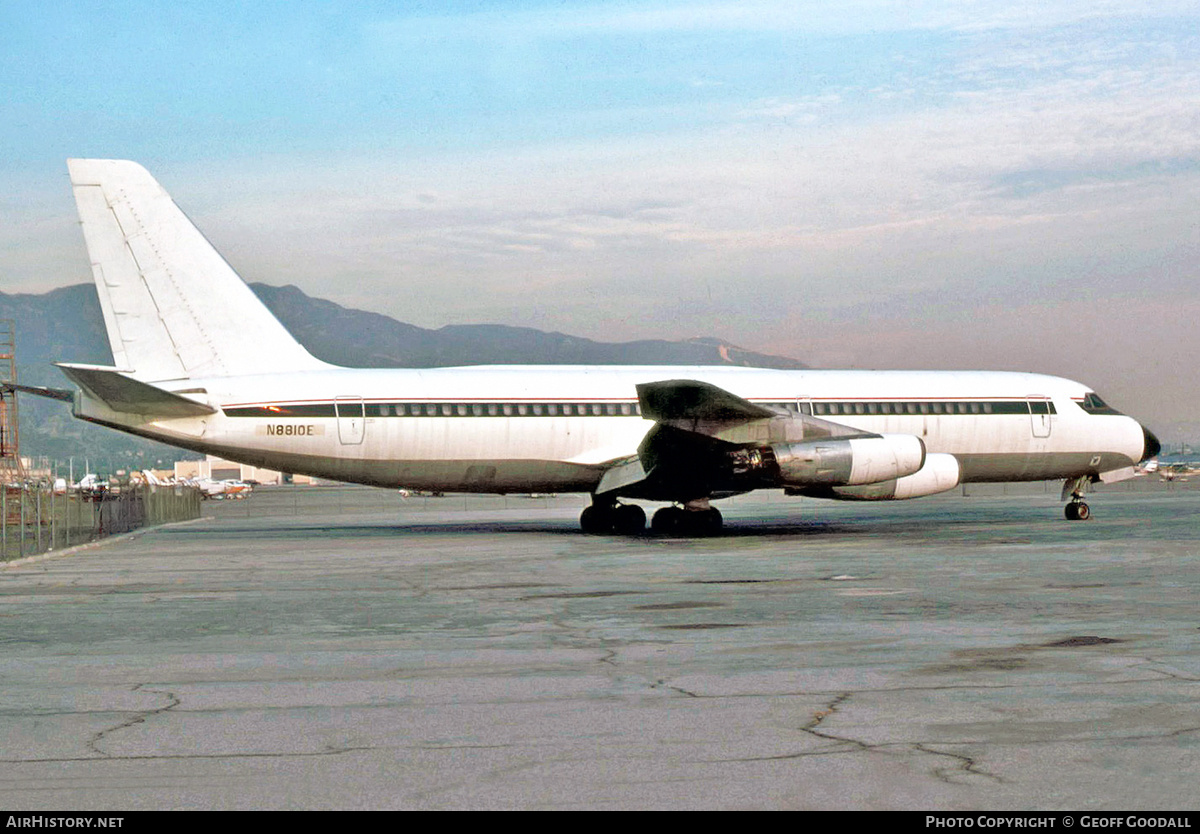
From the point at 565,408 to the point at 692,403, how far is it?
3.28m

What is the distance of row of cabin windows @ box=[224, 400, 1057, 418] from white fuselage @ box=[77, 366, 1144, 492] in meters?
0.03

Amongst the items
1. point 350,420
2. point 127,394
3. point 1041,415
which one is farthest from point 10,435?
point 1041,415

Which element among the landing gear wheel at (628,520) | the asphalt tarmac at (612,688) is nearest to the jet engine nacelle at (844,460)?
the landing gear wheel at (628,520)

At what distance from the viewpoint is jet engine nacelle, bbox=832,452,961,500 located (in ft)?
87.7

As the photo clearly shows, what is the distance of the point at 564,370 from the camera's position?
2852 centimetres

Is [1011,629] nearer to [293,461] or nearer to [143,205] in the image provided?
[293,461]

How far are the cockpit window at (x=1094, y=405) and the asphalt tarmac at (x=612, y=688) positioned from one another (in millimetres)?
13944

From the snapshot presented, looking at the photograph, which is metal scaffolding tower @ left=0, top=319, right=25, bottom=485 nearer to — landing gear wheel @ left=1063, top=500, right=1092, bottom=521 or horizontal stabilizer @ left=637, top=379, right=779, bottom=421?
horizontal stabilizer @ left=637, top=379, right=779, bottom=421

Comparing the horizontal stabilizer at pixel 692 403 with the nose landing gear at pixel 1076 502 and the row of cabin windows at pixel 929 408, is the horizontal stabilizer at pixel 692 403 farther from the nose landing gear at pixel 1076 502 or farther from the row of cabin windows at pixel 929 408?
the nose landing gear at pixel 1076 502

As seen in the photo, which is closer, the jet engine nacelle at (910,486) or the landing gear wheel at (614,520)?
the jet engine nacelle at (910,486)

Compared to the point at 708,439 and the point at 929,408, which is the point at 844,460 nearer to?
the point at 708,439

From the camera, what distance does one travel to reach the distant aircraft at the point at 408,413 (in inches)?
989

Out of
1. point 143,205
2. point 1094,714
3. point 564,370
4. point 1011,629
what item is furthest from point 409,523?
point 1094,714

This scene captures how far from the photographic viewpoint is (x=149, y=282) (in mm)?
25406
